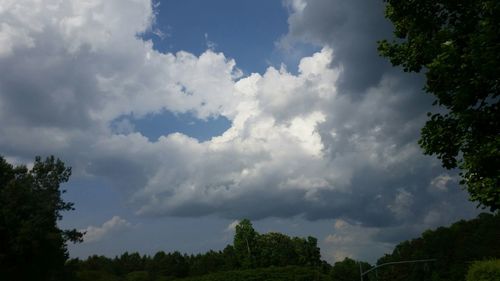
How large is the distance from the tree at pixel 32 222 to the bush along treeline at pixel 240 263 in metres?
43.4

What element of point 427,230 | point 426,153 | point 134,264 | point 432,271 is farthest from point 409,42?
point 134,264

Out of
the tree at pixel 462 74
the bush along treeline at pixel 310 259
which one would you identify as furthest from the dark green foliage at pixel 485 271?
the bush along treeline at pixel 310 259

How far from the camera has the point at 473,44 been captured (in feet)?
39.2

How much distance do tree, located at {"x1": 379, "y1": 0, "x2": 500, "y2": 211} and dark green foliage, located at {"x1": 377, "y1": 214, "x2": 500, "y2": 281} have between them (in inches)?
3976

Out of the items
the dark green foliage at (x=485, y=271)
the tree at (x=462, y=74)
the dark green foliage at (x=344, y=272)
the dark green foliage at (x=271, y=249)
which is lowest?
the dark green foliage at (x=485, y=271)

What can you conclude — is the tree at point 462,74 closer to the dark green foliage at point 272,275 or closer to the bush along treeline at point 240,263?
the bush along treeline at point 240,263

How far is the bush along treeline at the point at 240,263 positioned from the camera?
399 ft

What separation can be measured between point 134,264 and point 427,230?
96.0 metres

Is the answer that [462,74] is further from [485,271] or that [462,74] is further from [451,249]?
[451,249]

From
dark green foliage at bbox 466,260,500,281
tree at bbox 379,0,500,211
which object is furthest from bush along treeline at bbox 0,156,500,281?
tree at bbox 379,0,500,211

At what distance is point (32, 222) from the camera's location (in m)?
50.6

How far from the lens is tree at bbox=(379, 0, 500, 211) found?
12.1 metres

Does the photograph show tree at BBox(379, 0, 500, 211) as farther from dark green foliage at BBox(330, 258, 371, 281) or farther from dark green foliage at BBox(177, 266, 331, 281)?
dark green foliage at BBox(330, 258, 371, 281)

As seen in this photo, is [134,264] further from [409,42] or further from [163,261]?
[409,42]
